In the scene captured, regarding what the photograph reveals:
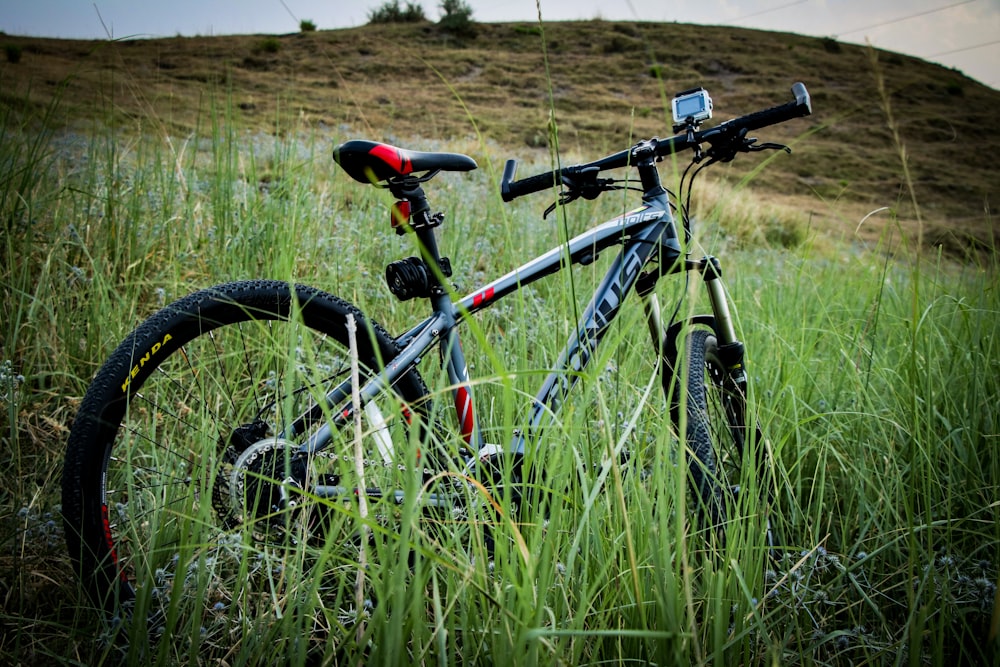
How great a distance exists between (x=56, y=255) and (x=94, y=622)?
5.78 ft

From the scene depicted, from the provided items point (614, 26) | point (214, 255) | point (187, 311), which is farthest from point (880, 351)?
point (614, 26)

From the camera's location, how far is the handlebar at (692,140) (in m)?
1.48

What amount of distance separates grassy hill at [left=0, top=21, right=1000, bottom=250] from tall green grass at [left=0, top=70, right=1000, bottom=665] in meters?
6.22

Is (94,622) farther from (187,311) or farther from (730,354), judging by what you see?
(730,354)

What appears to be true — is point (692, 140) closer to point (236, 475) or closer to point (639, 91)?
point (236, 475)

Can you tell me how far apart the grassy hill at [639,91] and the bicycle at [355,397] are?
7.37m

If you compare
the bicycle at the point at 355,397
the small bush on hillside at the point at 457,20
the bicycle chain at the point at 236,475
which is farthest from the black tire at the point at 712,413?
the small bush on hillside at the point at 457,20

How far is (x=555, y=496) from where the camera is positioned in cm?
94

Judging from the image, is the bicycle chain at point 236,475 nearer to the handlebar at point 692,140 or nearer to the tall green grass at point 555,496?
the tall green grass at point 555,496

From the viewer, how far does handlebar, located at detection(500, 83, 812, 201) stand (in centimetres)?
148

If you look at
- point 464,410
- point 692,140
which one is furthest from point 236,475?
point 692,140

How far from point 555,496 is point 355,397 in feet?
1.26

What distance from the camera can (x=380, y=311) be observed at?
279cm

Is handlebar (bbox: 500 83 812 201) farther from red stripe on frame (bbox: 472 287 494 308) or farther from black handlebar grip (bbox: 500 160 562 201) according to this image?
red stripe on frame (bbox: 472 287 494 308)
